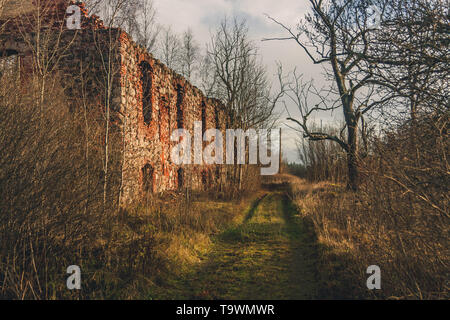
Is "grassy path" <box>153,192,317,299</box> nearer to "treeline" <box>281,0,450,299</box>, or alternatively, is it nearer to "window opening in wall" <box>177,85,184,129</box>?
"treeline" <box>281,0,450,299</box>

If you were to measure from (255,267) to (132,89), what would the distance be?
6.01m

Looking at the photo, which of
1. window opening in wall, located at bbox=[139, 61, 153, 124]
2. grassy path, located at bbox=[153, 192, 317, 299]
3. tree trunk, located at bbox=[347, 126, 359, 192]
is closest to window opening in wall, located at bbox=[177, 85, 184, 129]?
window opening in wall, located at bbox=[139, 61, 153, 124]

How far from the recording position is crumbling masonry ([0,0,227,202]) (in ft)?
25.1

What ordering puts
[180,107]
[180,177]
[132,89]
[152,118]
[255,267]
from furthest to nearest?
[180,107]
[180,177]
[152,118]
[132,89]
[255,267]

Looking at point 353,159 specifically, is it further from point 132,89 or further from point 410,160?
point 132,89

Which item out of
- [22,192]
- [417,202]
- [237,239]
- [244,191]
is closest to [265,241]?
[237,239]

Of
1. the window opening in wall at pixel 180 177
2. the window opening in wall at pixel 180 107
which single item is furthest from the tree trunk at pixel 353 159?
the window opening in wall at pixel 180 107

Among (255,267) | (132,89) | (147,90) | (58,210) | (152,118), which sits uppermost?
(147,90)

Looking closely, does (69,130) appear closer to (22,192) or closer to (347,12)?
(22,192)

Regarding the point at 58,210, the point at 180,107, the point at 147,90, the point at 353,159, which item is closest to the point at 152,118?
the point at 147,90

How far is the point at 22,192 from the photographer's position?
353 centimetres

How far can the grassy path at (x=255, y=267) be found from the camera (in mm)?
4090

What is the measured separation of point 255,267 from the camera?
509cm
